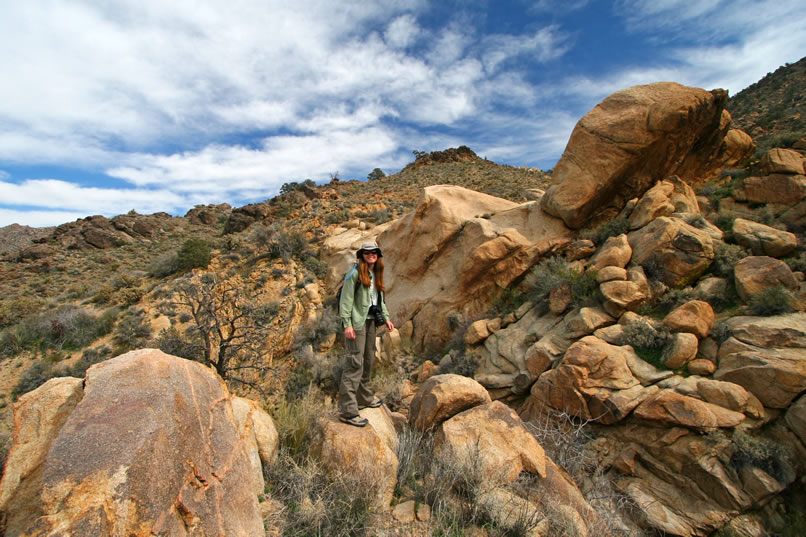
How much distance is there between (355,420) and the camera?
3.53 metres

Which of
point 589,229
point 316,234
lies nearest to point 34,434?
point 589,229

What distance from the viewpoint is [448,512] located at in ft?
8.99

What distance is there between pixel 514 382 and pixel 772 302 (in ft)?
12.0

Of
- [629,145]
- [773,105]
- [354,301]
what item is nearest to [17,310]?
[354,301]

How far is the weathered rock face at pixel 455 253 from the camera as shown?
28.5 feet

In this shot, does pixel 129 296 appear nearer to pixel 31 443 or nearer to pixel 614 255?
pixel 31 443

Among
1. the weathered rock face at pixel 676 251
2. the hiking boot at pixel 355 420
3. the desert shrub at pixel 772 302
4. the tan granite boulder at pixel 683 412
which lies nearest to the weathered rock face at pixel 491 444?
the hiking boot at pixel 355 420

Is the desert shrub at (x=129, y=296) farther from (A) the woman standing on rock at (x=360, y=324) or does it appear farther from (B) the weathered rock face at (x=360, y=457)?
(B) the weathered rock face at (x=360, y=457)

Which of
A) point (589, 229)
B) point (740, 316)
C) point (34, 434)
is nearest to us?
point (34, 434)

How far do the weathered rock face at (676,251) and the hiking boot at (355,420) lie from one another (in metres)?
5.63

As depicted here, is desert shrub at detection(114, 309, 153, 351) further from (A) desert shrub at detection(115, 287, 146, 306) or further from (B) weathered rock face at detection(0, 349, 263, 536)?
(B) weathered rock face at detection(0, 349, 263, 536)

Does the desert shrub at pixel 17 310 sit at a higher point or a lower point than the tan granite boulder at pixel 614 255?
lower

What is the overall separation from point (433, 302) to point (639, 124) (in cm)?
651

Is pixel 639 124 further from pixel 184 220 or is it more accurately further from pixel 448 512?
pixel 184 220
